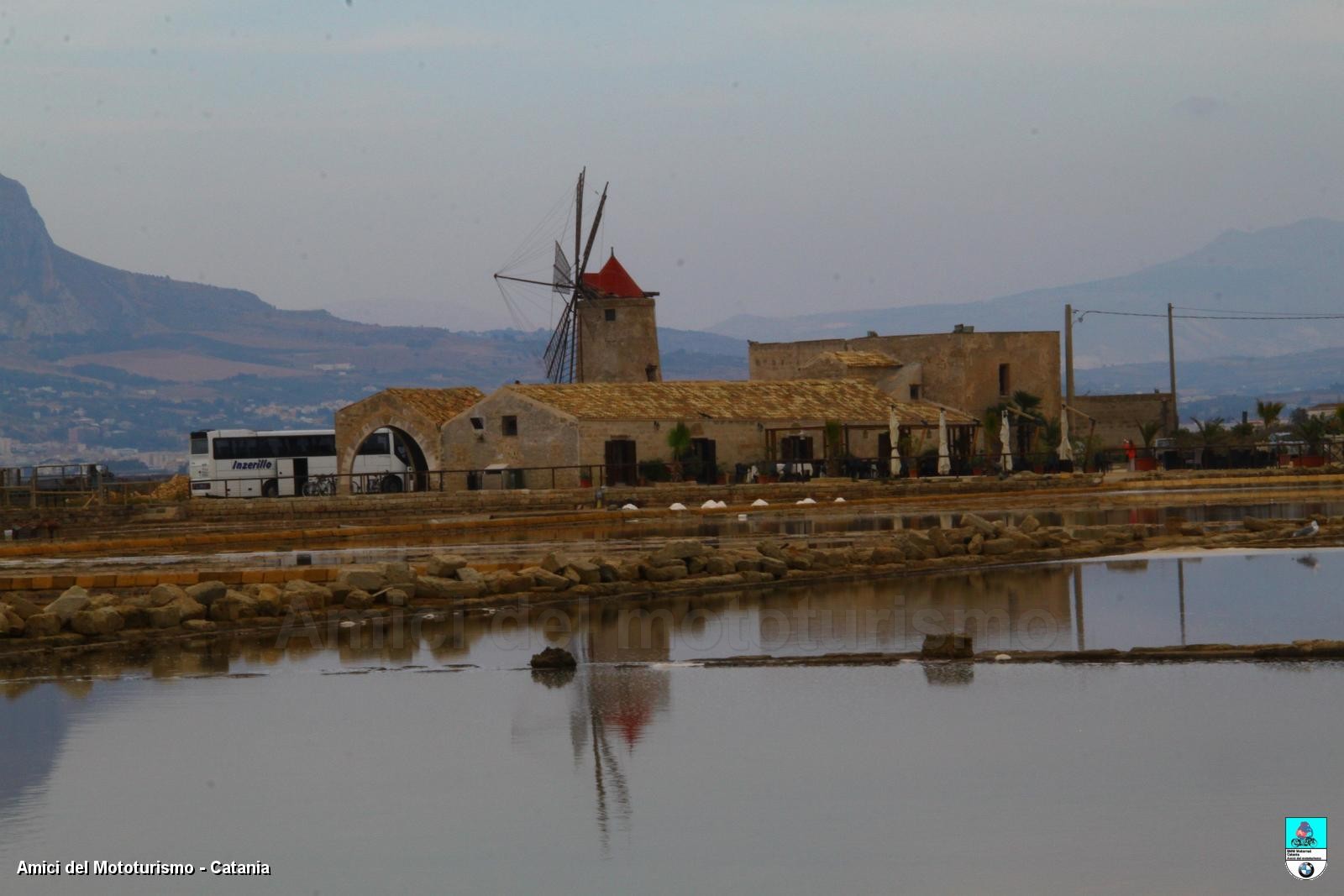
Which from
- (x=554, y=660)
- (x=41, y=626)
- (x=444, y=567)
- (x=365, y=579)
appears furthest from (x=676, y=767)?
(x=444, y=567)

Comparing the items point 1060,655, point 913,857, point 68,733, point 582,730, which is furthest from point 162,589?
point 913,857

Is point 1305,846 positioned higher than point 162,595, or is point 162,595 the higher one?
point 162,595

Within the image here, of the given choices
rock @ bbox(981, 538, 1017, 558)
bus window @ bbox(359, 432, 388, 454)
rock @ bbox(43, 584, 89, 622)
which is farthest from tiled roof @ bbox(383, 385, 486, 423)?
rock @ bbox(43, 584, 89, 622)

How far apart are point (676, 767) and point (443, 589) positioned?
23.6 feet

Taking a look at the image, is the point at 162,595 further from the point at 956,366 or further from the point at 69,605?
the point at 956,366

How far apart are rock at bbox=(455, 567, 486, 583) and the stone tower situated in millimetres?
33252

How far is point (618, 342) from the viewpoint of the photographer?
4994 centimetres

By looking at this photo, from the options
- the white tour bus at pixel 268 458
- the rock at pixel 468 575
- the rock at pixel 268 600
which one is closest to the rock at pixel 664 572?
the rock at pixel 468 575

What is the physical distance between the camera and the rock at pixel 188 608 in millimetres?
13938

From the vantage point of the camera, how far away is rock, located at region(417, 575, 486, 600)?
15.4 metres

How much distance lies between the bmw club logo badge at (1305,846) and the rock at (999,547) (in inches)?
455

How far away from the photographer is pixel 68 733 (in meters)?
9.80

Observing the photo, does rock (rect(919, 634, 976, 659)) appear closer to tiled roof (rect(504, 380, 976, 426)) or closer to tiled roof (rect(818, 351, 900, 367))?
tiled roof (rect(504, 380, 976, 426))

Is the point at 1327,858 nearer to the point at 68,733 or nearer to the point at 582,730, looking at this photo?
the point at 582,730
